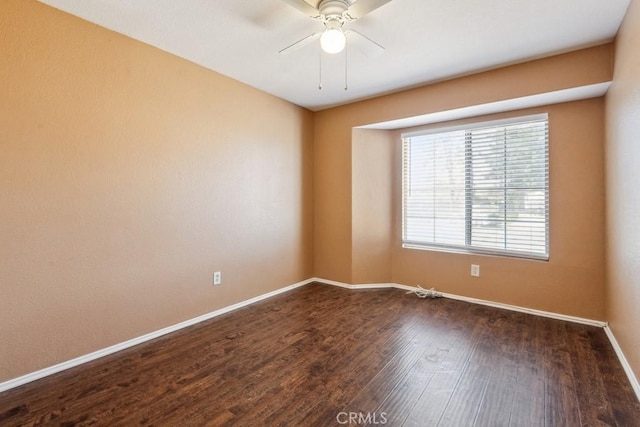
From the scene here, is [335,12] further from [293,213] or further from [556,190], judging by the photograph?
[556,190]

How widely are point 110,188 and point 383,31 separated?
7.87 ft

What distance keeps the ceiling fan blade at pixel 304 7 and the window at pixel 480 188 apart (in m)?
2.27

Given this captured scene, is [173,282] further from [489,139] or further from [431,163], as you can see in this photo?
[489,139]

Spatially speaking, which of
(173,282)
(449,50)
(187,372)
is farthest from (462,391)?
(449,50)

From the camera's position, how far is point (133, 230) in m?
2.39

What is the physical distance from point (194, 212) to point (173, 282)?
0.66 metres

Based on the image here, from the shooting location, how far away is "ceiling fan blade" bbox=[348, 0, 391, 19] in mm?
1696

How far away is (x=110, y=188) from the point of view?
2.26m

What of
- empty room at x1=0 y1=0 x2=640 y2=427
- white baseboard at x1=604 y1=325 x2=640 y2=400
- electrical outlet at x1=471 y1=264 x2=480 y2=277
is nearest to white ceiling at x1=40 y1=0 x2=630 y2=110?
empty room at x1=0 y1=0 x2=640 y2=427

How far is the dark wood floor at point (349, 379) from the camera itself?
63.1 inches

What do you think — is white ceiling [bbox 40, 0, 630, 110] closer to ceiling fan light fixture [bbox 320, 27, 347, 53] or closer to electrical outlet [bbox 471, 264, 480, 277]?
ceiling fan light fixture [bbox 320, 27, 347, 53]

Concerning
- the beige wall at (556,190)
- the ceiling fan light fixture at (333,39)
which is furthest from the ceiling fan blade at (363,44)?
the beige wall at (556,190)

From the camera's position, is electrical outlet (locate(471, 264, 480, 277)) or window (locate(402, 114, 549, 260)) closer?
window (locate(402, 114, 549, 260))

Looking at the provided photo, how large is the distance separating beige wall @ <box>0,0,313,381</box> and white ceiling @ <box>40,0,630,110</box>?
10.5 inches
